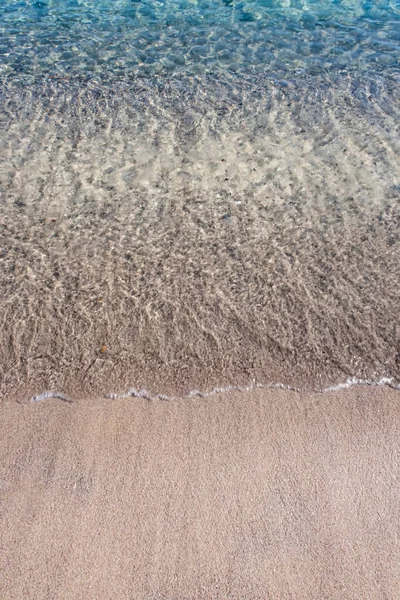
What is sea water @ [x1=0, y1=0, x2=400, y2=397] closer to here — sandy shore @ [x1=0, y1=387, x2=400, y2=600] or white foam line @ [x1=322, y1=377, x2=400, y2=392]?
white foam line @ [x1=322, y1=377, x2=400, y2=392]

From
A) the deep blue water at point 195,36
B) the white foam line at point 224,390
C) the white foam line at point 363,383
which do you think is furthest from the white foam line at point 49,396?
the deep blue water at point 195,36

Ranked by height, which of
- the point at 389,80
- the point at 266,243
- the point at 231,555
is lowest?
the point at 231,555

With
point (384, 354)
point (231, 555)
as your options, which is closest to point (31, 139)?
point (384, 354)

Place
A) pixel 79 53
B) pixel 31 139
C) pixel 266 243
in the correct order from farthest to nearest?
pixel 79 53 < pixel 31 139 < pixel 266 243

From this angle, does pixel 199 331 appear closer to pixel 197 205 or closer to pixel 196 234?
pixel 196 234

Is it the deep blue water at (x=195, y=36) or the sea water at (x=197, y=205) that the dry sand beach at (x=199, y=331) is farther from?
the deep blue water at (x=195, y=36)

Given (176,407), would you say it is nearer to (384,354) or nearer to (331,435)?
(331,435)
